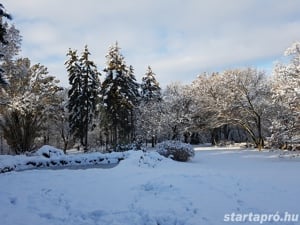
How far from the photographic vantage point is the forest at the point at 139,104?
71.4ft

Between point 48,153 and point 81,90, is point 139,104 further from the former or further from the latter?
point 48,153

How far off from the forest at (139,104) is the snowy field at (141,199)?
34.7 ft

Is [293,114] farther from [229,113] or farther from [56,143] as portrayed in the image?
[56,143]

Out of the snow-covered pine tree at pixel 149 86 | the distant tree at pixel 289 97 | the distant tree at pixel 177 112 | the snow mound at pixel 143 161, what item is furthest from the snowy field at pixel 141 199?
the snow-covered pine tree at pixel 149 86

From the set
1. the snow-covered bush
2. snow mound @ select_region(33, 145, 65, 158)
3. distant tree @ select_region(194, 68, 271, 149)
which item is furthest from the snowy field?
distant tree @ select_region(194, 68, 271, 149)

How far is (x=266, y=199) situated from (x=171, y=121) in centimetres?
3364

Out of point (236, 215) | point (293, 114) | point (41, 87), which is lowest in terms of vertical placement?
point (236, 215)

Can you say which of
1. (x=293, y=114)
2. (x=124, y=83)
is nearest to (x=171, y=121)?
(x=124, y=83)

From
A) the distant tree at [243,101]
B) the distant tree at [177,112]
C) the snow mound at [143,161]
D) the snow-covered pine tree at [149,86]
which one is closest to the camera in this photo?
the snow mound at [143,161]

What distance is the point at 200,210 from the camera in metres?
6.94

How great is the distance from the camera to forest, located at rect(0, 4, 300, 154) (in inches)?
857

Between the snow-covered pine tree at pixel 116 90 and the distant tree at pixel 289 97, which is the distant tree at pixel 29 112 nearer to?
the snow-covered pine tree at pixel 116 90

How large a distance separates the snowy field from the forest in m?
10.6

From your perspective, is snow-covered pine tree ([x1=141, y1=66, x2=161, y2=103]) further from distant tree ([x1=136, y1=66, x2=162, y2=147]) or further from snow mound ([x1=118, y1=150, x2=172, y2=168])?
snow mound ([x1=118, y1=150, x2=172, y2=168])
